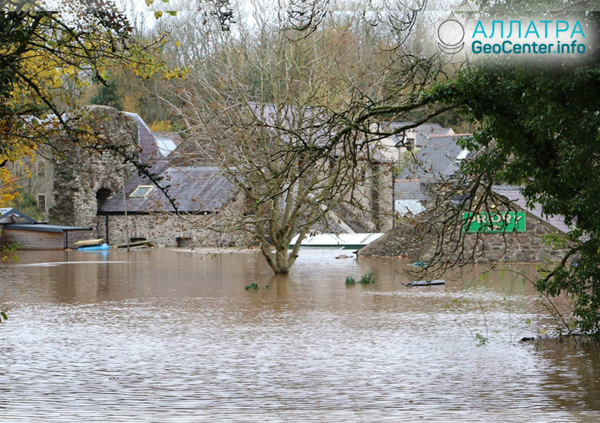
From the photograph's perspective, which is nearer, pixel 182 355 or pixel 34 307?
pixel 182 355

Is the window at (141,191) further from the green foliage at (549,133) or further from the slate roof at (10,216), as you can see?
the green foliage at (549,133)

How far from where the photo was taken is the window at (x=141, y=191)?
4894cm

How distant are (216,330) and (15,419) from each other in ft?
22.8

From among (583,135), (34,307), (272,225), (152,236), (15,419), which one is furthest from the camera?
(152,236)

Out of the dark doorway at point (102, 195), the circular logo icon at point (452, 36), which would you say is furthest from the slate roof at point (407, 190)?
the circular logo icon at point (452, 36)

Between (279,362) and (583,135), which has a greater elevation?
(583,135)

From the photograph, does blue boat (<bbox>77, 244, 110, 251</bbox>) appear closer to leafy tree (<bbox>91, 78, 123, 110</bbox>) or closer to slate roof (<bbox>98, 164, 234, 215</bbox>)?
slate roof (<bbox>98, 164, 234, 215</bbox>)

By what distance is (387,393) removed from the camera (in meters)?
9.29

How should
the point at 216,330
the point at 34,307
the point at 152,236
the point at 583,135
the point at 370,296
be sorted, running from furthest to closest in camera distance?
the point at 152,236, the point at 370,296, the point at 34,307, the point at 216,330, the point at 583,135

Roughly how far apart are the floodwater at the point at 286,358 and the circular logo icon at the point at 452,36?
4382 mm

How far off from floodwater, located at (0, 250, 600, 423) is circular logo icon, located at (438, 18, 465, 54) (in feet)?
14.4

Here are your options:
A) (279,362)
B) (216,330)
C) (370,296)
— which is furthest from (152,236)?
(279,362)

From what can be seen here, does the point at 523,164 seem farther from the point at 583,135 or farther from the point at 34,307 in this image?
the point at 34,307

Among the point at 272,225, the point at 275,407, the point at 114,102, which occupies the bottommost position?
the point at 275,407
